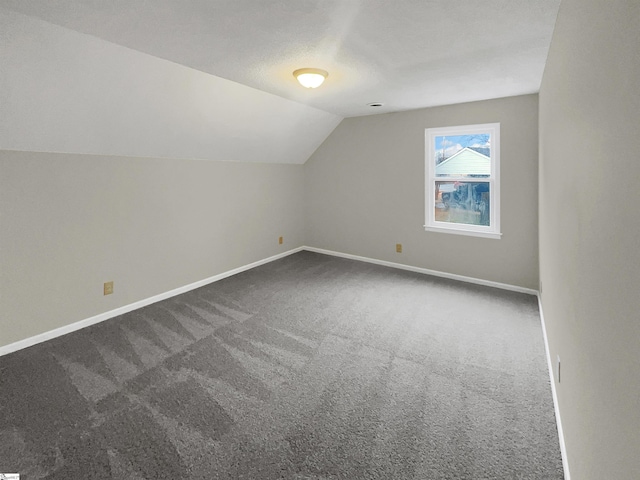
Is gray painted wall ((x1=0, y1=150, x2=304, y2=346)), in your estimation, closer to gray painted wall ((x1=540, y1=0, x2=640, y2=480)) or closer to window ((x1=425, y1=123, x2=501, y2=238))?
window ((x1=425, y1=123, x2=501, y2=238))

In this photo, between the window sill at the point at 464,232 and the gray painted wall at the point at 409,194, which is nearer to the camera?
the gray painted wall at the point at 409,194

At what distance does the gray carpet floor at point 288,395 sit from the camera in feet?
5.59

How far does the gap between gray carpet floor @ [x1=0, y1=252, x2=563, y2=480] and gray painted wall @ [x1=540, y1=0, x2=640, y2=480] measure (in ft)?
1.77

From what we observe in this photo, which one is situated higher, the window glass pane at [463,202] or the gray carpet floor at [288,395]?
the window glass pane at [463,202]

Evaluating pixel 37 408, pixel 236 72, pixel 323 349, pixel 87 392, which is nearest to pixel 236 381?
pixel 323 349

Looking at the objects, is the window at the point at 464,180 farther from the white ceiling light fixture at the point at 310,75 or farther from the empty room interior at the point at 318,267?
the white ceiling light fixture at the point at 310,75

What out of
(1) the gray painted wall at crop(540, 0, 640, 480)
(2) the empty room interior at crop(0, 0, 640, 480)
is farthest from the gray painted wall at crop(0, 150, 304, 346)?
(1) the gray painted wall at crop(540, 0, 640, 480)

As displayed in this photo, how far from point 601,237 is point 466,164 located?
12.0 feet

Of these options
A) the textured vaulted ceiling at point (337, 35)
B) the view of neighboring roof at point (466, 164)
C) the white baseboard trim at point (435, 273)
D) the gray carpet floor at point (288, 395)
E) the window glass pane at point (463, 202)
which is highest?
the textured vaulted ceiling at point (337, 35)

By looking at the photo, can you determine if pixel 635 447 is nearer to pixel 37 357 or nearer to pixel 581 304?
pixel 581 304

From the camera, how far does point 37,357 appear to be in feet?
8.79

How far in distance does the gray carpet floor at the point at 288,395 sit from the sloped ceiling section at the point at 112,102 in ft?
5.58

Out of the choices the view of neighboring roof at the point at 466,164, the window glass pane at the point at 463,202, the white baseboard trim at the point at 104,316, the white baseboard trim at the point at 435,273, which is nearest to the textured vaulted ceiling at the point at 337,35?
the view of neighboring roof at the point at 466,164

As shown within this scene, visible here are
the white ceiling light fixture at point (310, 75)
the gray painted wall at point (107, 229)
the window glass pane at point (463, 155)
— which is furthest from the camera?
the window glass pane at point (463, 155)
